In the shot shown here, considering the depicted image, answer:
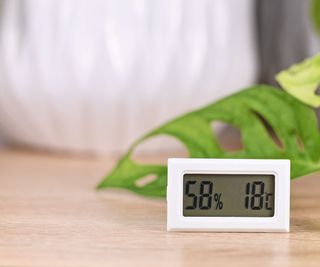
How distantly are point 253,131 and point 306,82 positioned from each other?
0.10m

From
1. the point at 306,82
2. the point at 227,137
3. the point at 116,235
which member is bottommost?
the point at 227,137

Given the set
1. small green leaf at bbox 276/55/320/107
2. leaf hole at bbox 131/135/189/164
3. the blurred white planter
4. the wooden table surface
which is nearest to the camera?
the wooden table surface

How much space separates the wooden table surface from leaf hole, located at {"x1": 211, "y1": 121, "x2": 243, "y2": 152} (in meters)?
0.32

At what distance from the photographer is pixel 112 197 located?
0.96 meters

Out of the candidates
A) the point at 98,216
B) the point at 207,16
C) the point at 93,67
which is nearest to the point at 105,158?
the point at 93,67

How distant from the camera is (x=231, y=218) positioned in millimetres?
780

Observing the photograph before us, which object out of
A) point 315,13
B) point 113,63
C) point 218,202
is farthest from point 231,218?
point 315,13

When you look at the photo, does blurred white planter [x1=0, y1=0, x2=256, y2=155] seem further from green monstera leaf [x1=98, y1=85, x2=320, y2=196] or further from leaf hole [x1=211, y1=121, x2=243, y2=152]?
green monstera leaf [x1=98, y1=85, x2=320, y2=196]

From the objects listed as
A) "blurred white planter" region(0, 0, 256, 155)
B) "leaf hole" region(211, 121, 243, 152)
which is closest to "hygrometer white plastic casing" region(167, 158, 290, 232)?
"blurred white planter" region(0, 0, 256, 155)

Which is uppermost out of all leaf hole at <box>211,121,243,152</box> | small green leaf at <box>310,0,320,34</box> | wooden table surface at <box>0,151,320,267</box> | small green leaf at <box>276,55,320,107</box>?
small green leaf at <box>276,55,320,107</box>

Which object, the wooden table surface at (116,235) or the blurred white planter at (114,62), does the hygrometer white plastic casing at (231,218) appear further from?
the blurred white planter at (114,62)

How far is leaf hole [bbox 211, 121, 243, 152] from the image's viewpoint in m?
1.35

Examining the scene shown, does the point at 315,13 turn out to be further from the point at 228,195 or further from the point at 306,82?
the point at 228,195

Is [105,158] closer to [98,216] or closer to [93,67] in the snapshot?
[93,67]
